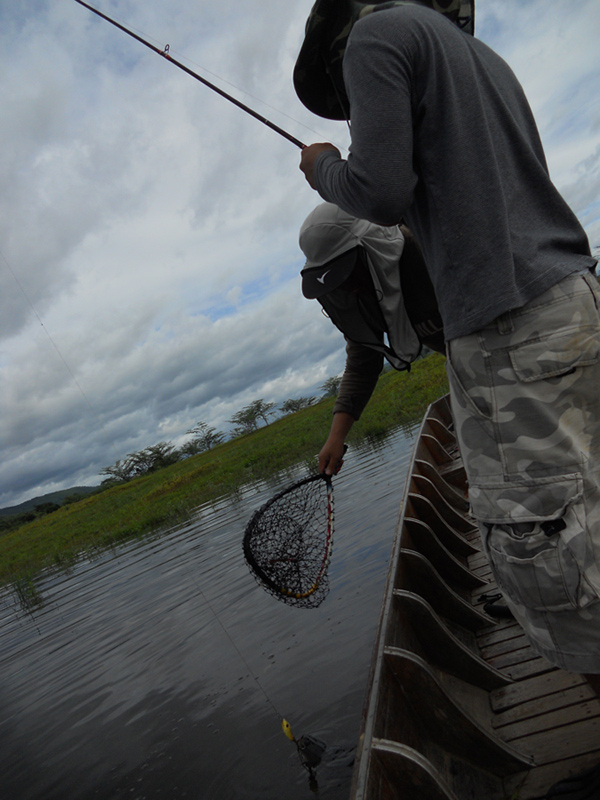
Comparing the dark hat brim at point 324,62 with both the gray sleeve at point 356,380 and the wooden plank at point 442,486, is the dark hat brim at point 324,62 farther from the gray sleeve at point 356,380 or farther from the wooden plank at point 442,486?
the wooden plank at point 442,486

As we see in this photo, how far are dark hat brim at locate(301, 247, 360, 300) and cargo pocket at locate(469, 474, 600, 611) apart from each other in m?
0.94

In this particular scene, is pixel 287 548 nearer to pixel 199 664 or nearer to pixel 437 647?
pixel 437 647

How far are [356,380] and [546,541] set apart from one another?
4.71 ft

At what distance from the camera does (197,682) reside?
607 cm

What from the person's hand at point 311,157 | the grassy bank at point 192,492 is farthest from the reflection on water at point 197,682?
the grassy bank at point 192,492

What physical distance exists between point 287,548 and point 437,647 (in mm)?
947

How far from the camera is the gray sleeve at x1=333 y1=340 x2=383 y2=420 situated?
2.71 meters

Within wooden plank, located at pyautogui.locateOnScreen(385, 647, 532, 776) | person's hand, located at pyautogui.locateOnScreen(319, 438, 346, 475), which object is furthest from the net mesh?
wooden plank, located at pyautogui.locateOnScreen(385, 647, 532, 776)

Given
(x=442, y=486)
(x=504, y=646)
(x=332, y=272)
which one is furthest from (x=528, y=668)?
(x=442, y=486)

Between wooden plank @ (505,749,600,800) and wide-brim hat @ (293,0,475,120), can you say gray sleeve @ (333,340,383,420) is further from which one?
wooden plank @ (505,749,600,800)

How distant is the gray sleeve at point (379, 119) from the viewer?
1.41 metres

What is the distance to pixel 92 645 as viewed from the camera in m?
8.45

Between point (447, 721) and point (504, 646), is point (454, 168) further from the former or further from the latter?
point (504, 646)

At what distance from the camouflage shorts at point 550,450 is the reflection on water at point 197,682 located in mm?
2938
